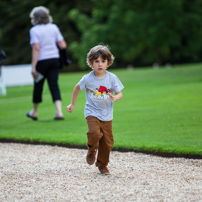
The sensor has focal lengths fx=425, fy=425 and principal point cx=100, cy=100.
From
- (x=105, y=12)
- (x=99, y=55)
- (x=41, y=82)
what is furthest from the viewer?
(x=105, y=12)

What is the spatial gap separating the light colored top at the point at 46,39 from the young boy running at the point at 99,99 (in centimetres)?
430

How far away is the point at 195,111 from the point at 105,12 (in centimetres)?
3877

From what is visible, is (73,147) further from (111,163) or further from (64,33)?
(64,33)

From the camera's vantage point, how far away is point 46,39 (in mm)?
8750

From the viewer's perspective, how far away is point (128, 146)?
5992mm

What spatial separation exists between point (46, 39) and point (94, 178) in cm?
483

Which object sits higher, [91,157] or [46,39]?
[46,39]

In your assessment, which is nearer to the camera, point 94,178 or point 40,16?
point 94,178

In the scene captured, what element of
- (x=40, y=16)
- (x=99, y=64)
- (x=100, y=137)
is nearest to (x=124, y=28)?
(x=40, y=16)

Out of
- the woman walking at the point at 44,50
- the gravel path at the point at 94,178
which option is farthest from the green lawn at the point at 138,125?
the woman walking at the point at 44,50

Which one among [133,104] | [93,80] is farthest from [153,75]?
[93,80]

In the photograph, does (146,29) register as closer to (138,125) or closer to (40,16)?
(40,16)

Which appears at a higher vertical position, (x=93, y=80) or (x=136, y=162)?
(x=93, y=80)

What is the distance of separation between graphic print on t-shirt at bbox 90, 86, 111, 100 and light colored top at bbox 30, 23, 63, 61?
4.42 m
